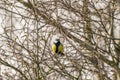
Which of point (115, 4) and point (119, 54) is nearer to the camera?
point (115, 4)

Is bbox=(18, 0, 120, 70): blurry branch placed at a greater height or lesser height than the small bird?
greater

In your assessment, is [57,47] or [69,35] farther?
[57,47]

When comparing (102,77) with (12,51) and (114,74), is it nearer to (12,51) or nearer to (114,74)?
(114,74)

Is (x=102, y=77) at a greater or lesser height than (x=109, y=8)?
lesser

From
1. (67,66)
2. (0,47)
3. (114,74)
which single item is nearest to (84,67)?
(67,66)

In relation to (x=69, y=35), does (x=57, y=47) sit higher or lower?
lower

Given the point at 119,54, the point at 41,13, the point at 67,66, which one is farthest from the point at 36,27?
the point at 119,54

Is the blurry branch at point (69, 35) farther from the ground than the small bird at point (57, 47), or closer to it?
farther from the ground

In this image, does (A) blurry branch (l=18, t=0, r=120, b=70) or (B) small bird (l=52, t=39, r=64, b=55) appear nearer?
(A) blurry branch (l=18, t=0, r=120, b=70)

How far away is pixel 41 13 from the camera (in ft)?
26.1

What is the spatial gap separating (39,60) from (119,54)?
4.94 feet

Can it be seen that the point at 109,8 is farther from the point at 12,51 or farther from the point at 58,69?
the point at 12,51

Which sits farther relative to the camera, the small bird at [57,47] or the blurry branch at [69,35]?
the small bird at [57,47]

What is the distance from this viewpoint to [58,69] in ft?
27.1
